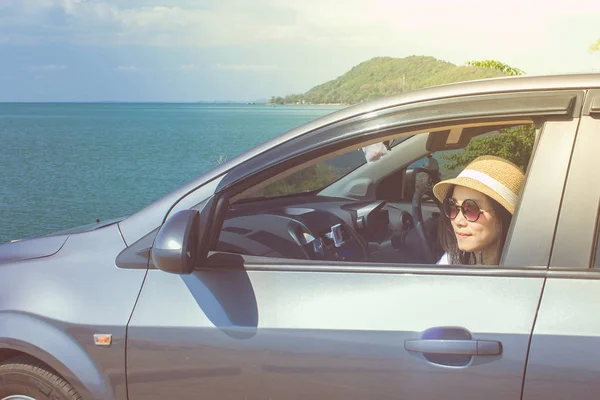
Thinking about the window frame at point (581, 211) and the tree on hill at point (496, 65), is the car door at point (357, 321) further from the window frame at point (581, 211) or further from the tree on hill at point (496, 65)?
the tree on hill at point (496, 65)

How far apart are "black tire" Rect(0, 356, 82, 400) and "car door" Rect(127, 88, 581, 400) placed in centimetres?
30

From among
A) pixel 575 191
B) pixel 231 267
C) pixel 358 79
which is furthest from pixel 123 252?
pixel 358 79

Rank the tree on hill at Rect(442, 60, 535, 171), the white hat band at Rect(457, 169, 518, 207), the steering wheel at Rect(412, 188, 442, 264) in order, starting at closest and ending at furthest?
the white hat band at Rect(457, 169, 518, 207)
the tree on hill at Rect(442, 60, 535, 171)
the steering wheel at Rect(412, 188, 442, 264)

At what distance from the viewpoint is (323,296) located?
2.16 m

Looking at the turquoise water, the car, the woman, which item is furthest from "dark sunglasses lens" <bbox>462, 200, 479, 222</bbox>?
the turquoise water

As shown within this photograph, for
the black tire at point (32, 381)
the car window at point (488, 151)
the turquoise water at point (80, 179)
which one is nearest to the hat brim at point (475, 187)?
the car window at point (488, 151)

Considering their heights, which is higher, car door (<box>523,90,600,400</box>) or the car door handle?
car door (<box>523,90,600,400</box>)

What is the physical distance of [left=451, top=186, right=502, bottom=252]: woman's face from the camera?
7.98 feet

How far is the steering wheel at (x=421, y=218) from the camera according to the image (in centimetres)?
302

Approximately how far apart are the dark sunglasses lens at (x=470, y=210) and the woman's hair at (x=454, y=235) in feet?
0.21

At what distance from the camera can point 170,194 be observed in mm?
2516

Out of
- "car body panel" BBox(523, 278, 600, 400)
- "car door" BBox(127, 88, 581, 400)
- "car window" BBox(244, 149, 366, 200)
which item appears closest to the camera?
"car body panel" BBox(523, 278, 600, 400)

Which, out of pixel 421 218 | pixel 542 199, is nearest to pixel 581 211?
pixel 542 199

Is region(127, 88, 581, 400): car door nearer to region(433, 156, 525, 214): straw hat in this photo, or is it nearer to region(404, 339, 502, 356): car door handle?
region(404, 339, 502, 356): car door handle
